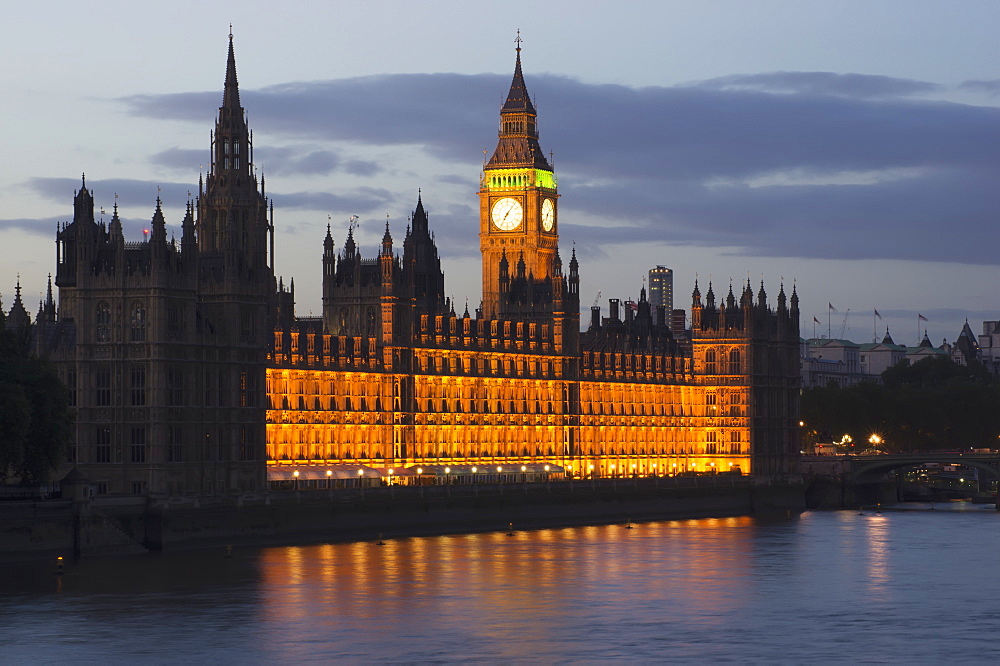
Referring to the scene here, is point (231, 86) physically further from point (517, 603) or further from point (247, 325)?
point (517, 603)

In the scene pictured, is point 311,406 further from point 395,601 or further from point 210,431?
point 395,601

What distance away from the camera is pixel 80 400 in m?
132

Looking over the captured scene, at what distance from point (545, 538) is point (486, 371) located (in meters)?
40.1

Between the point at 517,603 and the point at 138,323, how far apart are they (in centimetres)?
4054

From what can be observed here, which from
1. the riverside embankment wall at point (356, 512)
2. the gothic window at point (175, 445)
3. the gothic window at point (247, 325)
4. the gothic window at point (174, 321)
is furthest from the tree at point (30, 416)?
the gothic window at point (247, 325)

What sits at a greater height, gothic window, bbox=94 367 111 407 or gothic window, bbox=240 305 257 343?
gothic window, bbox=240 305 257 343

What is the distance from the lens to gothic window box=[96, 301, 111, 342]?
5226 inches

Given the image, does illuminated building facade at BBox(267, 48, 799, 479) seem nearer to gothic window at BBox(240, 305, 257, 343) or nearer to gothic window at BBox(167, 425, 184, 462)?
gothic window at BBox(240, 305, 257, 343)

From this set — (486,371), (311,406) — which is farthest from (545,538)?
(486,371)

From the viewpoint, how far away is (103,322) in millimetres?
Result: 132875

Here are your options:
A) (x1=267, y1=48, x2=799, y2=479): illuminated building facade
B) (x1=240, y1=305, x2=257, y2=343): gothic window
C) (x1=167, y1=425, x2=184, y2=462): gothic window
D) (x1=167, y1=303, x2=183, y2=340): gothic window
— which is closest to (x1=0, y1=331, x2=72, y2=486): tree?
(x1=167, y1=425, x2=184, y2=462): gothic window

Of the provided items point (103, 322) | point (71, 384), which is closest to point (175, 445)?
point (71, 384)

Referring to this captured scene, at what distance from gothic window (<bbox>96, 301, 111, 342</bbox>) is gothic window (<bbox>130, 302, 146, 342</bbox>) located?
4.86 ft

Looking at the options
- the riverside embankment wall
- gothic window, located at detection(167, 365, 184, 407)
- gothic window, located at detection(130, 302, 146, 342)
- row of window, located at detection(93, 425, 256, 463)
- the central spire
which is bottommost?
the riverside embankment wall
